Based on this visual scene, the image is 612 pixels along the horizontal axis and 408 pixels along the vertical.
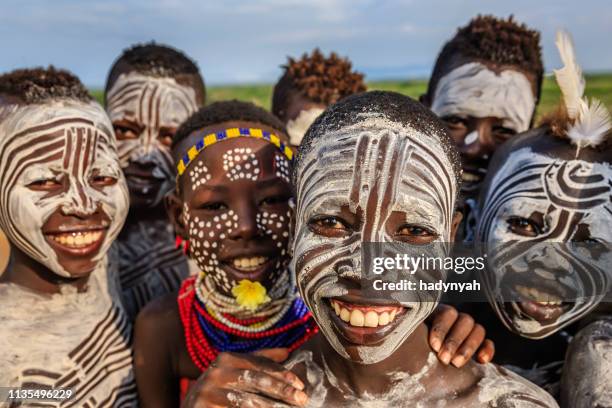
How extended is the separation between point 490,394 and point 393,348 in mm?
390

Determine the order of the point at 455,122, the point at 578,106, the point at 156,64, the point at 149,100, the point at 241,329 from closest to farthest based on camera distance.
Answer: the point at 578,106 → the point at 241,329 → the point at 455,122 → the point at 149,100 → the point at 156,64

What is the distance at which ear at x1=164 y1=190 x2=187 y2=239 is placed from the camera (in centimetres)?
274

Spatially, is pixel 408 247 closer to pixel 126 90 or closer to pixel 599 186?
pixel 599 186

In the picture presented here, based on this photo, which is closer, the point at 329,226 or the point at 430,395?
the point at 329,226

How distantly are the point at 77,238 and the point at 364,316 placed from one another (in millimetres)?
1374

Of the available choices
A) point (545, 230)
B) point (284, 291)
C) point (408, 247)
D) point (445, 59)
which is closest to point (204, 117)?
point (284, 291)

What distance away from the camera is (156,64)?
12.8 feet

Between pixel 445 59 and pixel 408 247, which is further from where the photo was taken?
pixel 445 59

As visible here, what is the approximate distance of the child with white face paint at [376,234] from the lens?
190cm

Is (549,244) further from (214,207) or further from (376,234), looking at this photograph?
(214,207)

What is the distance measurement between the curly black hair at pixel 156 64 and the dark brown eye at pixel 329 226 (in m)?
2.23

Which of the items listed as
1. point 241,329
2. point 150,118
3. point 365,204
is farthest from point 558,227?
point 150,118

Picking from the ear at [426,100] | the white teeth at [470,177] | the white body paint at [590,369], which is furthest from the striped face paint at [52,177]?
the ear at [426,100]

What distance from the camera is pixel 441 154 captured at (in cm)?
203
